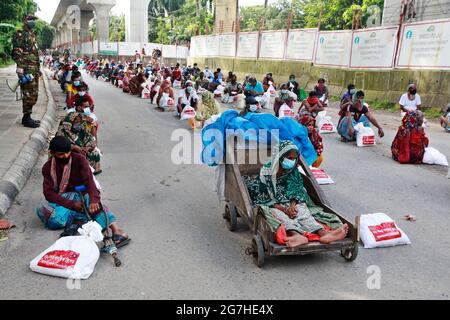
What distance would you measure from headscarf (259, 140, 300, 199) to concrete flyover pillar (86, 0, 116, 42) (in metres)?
47.4

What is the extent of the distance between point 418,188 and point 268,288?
414 centimetres

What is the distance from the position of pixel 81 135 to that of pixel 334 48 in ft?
46.0

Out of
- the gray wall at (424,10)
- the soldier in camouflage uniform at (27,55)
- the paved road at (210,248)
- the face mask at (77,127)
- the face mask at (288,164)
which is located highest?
the gray wall at (424,10)

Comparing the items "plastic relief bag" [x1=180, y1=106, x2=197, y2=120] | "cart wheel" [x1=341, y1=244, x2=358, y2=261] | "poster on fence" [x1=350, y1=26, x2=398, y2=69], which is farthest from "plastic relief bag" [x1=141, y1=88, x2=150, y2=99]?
"cart wheel" [x1=341, y1=244, x2=358, y2=261]

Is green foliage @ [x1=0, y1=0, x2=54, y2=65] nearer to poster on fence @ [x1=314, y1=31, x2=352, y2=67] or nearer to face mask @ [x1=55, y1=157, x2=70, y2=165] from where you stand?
poster on fence @ [x1=314, y1=31, x2=352, y2=67]

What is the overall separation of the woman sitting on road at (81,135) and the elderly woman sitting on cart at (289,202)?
9.97ft

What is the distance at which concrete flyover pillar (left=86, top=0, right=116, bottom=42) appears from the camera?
159ft

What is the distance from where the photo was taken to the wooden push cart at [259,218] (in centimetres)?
407

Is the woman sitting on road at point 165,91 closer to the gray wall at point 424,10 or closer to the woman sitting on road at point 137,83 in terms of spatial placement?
the woman sitting on road at point 137,83

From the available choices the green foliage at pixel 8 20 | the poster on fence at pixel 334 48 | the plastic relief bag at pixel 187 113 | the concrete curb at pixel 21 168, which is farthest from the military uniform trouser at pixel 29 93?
the poster on fence at pixel 334 48

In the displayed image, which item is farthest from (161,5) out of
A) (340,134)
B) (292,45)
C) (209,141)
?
(209,141)

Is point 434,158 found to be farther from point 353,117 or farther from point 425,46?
point 425,46

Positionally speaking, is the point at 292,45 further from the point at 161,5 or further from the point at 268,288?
the point at 161,5

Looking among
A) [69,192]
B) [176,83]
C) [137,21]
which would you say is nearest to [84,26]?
[137,21]
